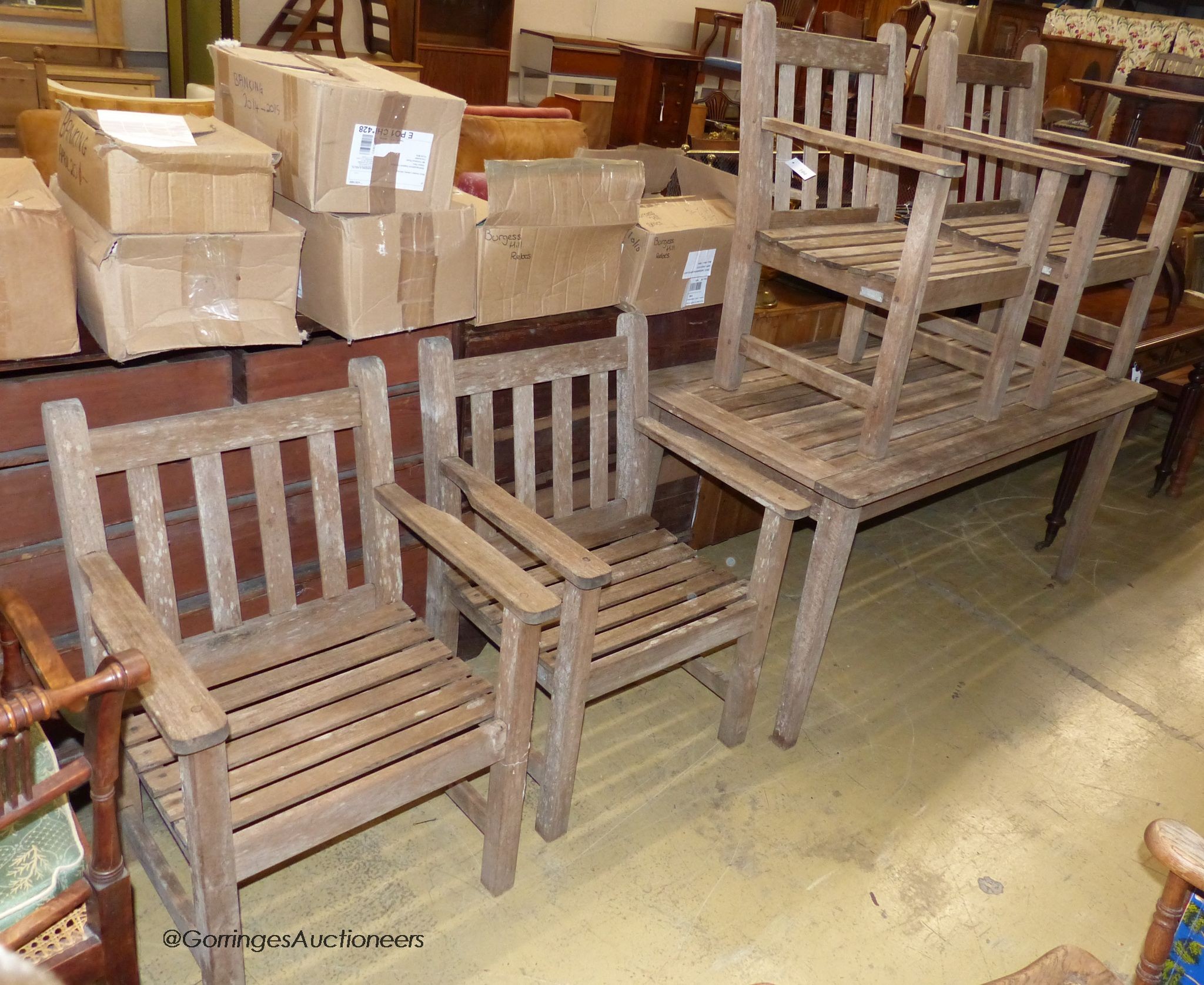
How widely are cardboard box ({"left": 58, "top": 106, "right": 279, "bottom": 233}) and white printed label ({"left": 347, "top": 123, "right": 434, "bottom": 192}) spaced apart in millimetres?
141

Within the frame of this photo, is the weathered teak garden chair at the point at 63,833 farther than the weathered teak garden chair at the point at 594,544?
No

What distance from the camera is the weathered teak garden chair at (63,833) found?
104 centimetres

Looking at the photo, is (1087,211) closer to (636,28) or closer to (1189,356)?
(1189,356)

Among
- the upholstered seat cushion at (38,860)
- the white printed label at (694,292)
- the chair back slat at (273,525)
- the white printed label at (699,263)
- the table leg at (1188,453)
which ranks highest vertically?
the white printed label at (699,263)

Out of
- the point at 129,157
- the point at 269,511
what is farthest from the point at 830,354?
the point at 129,157

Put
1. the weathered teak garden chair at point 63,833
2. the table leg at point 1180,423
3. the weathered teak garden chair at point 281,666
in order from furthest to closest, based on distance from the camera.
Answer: the table leg at point 1180,423, the weathered teak garden chair at point 281,666, the weathered teak garden chair at point 63,833

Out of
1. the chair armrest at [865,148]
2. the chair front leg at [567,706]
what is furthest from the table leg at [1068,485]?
the chair front leg at [567,706]

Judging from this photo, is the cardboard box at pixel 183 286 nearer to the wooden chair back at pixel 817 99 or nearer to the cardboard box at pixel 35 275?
the cardboard box at pixel 35 275

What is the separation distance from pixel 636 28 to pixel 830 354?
583 cm

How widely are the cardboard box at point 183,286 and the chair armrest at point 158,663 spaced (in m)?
0.37

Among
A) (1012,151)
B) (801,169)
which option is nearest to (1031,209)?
(1012,151)

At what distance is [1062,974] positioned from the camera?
48.9 inches

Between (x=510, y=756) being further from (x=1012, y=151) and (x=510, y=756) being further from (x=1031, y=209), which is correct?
(x=1031, y=209)

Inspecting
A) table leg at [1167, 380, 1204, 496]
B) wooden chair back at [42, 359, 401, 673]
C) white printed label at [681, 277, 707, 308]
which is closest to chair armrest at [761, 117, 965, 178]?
white printed label at [681, 277, 707, 308]
